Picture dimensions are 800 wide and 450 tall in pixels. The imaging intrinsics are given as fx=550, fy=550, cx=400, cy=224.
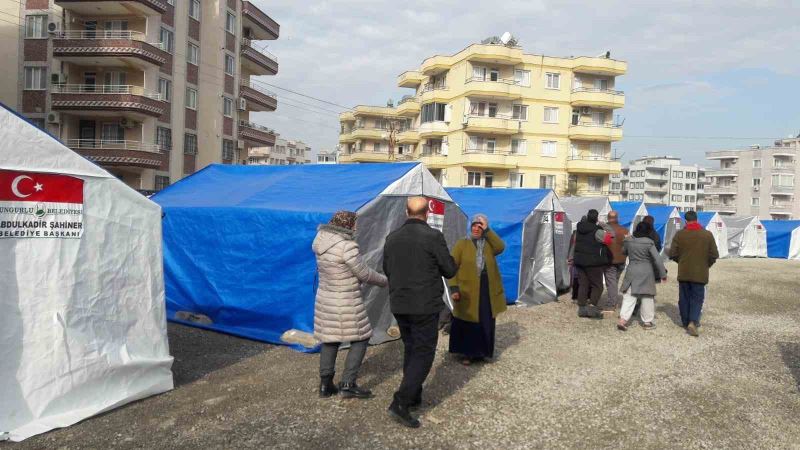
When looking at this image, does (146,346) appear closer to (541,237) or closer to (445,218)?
(445,218)

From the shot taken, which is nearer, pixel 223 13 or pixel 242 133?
pixel 223 13

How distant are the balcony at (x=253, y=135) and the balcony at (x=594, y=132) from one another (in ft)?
75.6

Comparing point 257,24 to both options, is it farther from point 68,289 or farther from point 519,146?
point 68,289

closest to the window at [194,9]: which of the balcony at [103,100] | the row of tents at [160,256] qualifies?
the balcony at [103,100]

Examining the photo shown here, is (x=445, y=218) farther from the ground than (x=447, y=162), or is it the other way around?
(x=447, y=162)

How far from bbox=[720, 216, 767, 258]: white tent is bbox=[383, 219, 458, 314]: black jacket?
30.2m

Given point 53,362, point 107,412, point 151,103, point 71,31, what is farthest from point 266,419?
point 71,31

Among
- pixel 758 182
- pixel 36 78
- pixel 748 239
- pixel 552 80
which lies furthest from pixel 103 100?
pixel 758 182

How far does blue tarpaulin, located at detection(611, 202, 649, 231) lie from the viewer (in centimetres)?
1953

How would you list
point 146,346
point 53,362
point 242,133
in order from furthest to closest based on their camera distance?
1. point 242,133
2. point 146,346
3. point 53,362

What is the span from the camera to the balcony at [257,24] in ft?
122

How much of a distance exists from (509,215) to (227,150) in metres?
27.7

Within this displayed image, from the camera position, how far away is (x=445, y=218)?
31.0ft

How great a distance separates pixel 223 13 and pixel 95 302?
Result: 33.1m
